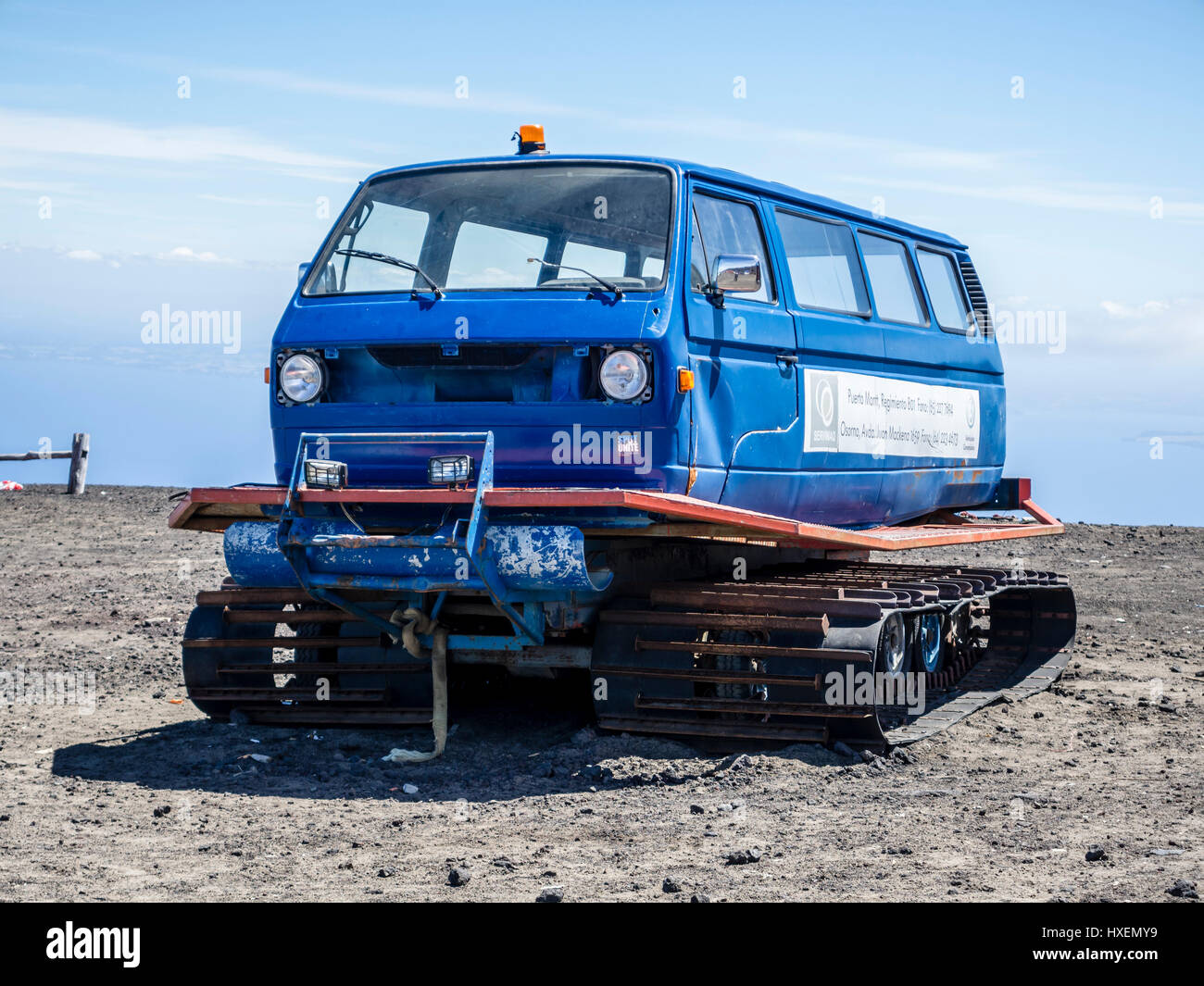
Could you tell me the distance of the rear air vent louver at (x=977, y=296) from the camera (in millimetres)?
11070

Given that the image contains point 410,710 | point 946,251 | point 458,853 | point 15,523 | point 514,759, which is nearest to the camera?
point 458,853

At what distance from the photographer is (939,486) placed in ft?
33.3

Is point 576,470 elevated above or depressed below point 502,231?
below

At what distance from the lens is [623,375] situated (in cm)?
691

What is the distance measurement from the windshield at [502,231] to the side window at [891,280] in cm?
237

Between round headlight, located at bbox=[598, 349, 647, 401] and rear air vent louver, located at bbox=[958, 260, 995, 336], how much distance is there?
497 cm

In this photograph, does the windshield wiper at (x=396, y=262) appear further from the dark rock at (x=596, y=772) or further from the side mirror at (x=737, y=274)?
the dark rock at (x=596, y=772)

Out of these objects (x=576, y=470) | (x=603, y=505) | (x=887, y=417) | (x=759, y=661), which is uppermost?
(x=887, y=417)

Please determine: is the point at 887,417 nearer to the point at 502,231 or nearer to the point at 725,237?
the point at 725,237

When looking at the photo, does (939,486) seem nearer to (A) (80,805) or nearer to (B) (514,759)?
(B) (514,759)

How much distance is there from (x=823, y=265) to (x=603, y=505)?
300 cm

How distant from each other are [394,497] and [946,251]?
575 centimetres

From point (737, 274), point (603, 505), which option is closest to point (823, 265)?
point (737, 274)

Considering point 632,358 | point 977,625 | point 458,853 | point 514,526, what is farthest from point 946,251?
point 458,853
